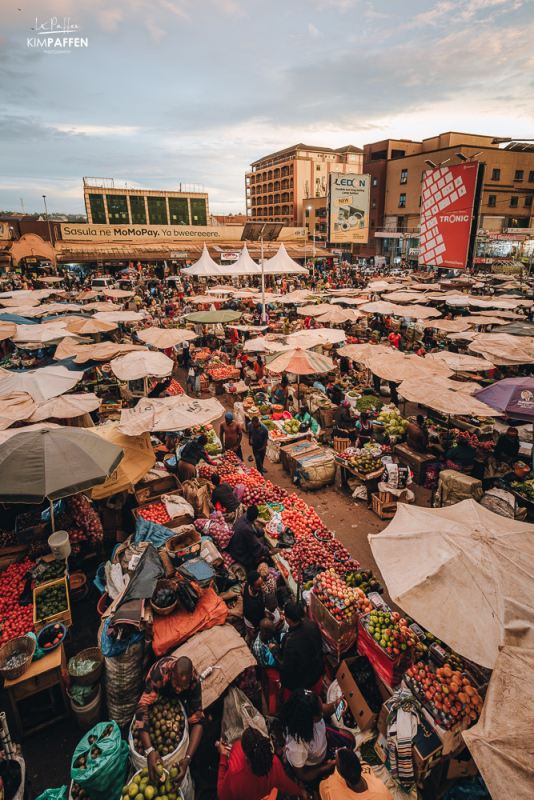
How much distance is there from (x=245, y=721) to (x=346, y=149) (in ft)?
283

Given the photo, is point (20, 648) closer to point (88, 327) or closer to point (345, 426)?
point (345, 426)

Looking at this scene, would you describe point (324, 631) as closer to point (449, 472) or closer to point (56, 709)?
point (56, 709)

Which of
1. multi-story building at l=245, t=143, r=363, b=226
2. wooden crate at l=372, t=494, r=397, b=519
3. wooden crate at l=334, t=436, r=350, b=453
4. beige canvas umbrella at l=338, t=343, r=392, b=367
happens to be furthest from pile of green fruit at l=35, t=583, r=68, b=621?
multi-story building at l=245, t=143, r=363, b=226

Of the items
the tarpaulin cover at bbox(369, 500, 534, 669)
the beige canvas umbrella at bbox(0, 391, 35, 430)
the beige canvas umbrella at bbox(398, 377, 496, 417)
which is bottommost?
the tarpaulin cover at bbox(369, 500, 534, 669)

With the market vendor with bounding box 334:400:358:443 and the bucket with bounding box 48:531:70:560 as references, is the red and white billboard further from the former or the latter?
the bucket with bounding box 48:531:70:560

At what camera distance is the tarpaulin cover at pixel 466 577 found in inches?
121

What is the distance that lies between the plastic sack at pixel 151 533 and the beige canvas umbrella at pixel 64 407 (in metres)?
2.52

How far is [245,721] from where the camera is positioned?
346cm

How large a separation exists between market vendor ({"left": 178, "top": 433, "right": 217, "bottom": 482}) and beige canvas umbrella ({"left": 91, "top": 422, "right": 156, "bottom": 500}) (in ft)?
2.04

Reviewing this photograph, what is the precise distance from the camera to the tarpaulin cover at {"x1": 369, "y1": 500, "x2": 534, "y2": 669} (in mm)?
3080

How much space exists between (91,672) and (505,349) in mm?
10895

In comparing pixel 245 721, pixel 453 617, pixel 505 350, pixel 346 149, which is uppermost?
pixel 346 149

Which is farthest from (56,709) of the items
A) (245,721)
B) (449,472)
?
(449,472)

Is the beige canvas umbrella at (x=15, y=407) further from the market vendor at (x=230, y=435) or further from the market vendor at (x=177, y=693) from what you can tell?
the market vendor at (x=177, y=693)
